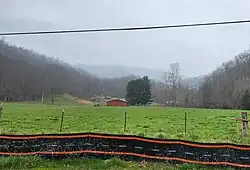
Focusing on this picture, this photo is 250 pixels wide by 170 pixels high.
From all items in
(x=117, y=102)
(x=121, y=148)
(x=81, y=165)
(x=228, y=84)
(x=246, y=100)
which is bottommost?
(x=81, y=165)

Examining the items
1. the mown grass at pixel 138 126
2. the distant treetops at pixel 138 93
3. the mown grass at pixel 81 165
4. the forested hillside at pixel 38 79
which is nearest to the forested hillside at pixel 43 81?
the forested hillside at pixel 38 79

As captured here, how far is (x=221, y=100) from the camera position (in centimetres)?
4616

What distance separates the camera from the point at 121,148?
7.00m

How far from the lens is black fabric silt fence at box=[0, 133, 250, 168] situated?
21.7 ft

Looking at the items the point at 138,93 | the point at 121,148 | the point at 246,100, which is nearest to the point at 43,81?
the point at 138,93

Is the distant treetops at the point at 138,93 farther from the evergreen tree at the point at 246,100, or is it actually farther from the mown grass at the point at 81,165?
the mown grass at the point at 81,165

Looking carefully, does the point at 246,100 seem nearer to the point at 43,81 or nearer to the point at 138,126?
the point at 138,126

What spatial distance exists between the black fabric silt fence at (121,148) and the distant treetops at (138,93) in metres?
42.1

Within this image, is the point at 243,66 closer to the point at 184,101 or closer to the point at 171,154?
the point at 184,101

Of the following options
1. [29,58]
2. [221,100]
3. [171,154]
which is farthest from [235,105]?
[171,154]

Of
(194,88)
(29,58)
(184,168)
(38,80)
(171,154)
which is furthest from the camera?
(194,88)

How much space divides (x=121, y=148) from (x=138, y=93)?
140 ft

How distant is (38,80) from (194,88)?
86.2 feet

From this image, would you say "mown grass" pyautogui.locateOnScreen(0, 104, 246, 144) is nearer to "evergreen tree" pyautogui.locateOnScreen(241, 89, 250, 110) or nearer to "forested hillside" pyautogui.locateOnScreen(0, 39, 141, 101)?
"evergreen tree" pyautogui.locateOnScreen(241, 89, 250, 110)
